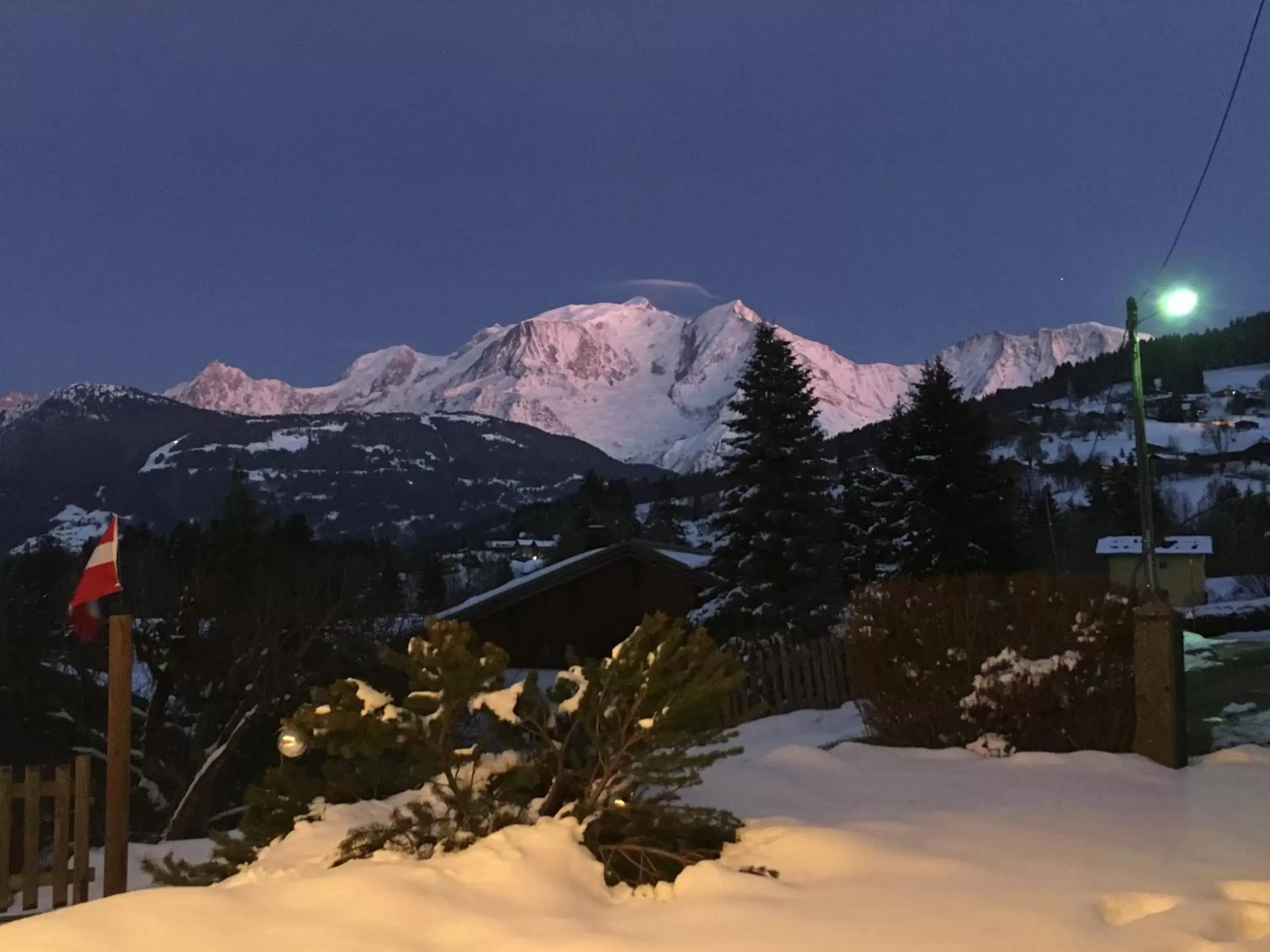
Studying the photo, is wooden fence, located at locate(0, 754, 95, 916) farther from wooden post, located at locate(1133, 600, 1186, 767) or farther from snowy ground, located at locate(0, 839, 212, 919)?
wooden post, located at locate(1133, 600, 1186, 767)

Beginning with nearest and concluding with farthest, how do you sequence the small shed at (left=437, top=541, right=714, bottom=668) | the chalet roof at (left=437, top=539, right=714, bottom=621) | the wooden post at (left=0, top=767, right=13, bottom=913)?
the wooden post at (left=0, top=767, right=13, bottom=913) < the chalet roof at (left=437, top=539, right=714, bottom=621) < the small shed at (left=437, top=541, right=714, bottom=668)

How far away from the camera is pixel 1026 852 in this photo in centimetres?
455

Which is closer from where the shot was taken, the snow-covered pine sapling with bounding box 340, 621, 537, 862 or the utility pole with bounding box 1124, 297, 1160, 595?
the snow-covered pine sapling with bounding box 340, 621, 537, 862

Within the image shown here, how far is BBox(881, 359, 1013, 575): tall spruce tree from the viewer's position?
79.6ft

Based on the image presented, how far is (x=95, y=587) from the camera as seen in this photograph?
5641 mm

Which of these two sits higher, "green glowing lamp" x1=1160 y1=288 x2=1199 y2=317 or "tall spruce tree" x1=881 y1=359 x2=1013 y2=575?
"green glowing lamp" x1=1160 y1=288 x2=1199 y2=317

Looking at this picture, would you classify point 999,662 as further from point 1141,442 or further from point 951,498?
point 951,498

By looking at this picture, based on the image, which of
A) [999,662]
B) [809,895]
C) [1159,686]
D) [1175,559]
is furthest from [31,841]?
[1175,559]

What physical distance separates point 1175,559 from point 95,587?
6179 centimetres

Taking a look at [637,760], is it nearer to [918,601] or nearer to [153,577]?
[918,601]

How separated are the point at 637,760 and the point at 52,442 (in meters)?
217

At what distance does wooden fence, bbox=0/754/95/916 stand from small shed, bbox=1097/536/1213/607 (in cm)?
5512

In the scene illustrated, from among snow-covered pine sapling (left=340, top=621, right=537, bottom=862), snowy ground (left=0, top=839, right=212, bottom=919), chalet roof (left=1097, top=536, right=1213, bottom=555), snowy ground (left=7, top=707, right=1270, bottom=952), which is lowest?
snowy ground (left=0, top=839, right=212, bottom=919)

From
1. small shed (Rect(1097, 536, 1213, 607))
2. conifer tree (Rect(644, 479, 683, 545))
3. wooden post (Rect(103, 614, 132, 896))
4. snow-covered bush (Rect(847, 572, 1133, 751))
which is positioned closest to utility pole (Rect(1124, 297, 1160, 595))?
snow-covered bush (Rect(847, 572, 1133, 751))
